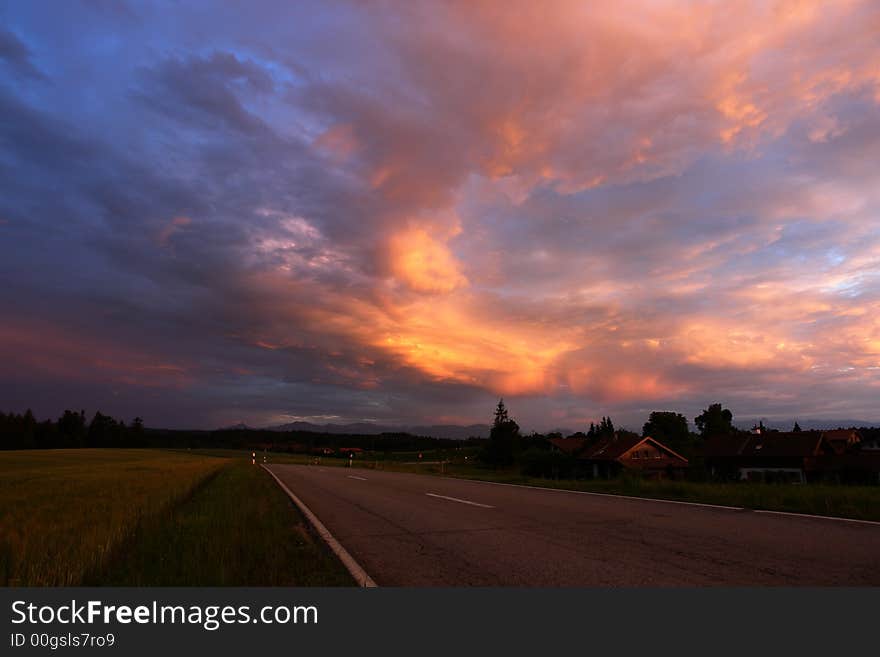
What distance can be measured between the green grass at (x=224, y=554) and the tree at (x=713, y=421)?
111757mm

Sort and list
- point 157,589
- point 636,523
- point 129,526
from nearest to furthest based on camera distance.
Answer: point 157,589 < point 636,523 < point 129,526

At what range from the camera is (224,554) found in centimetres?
670

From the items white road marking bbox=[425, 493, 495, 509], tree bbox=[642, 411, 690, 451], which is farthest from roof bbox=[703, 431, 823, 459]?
white road marking bbox=[425, 493, 495, 509]

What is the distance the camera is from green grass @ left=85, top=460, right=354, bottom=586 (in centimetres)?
559

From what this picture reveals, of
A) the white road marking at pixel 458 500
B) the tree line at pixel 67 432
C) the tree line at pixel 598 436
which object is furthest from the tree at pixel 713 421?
the tree line at pixel 67 432

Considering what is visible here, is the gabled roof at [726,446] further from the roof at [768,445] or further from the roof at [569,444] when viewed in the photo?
the roof at [569,444]

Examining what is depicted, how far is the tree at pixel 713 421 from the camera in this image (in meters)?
103

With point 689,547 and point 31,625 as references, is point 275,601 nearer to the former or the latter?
point 31,625

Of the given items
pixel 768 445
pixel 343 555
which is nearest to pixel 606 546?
pixel 343 555

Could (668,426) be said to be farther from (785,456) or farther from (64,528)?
(64,528)

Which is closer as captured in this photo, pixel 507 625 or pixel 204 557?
pixel 507 625

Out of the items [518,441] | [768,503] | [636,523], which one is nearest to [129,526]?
[636,523]

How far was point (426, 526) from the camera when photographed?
9109mm

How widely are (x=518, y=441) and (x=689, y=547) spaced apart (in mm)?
79271
